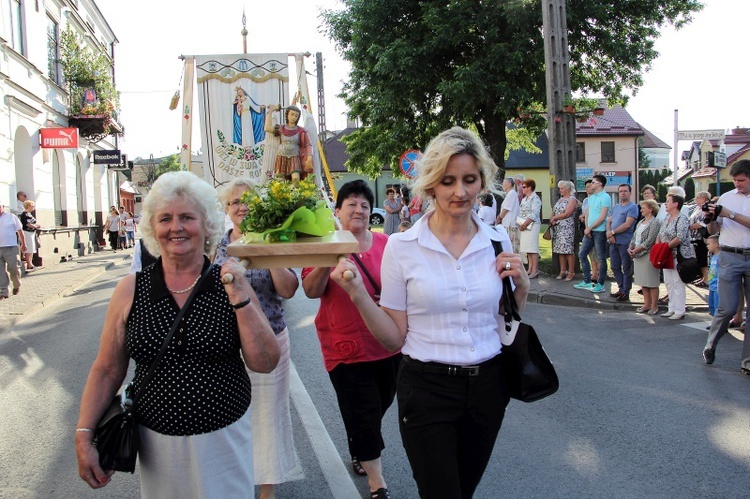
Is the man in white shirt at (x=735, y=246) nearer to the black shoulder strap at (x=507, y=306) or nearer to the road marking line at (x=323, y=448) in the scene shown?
the road marking line at (x=323, y=448)

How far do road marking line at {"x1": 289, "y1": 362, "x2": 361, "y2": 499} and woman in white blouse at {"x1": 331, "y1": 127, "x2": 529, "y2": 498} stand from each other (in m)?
1.50

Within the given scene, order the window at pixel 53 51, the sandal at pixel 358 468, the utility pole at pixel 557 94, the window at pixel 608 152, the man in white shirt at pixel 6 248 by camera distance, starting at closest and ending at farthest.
→ 1. the sandal at pixel 358 468
2. the man in white shirt at pixel 6 248
3. the utility pole at pixel 557 94
4. the window at pixel 53 51
5. the window at pixel 608 152

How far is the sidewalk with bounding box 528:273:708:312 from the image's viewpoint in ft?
33.9

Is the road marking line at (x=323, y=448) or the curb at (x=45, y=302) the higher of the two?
the curb at (x=45, y=302)

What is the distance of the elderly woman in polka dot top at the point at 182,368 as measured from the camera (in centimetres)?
241

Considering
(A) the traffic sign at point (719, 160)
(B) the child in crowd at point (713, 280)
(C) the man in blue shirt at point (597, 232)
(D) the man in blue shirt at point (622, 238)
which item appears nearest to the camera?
(B) the child in crowd at point (713, 280)

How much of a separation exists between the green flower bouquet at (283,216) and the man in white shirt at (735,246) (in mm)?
5006

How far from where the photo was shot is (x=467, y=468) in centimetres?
267

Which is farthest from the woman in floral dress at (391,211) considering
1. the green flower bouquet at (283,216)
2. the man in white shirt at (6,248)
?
the green flower bouquet at (283,216)

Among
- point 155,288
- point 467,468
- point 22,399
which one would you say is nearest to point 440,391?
point 467,468

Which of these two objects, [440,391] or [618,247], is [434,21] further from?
[440,391]

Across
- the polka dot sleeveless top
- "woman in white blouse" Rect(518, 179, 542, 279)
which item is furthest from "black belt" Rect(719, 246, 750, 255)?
"woman in white blouse" Rect(518, 179, 542, 279)

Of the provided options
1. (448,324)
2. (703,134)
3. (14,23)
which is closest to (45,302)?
(14,23)

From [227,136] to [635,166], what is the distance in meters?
53.5
